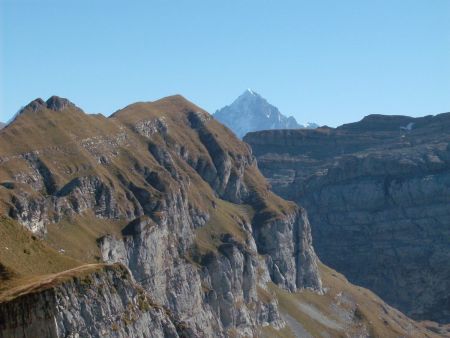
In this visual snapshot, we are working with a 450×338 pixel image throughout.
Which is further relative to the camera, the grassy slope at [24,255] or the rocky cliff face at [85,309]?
the grassy slope at [24,255]

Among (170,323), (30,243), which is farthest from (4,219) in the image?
(170,323)

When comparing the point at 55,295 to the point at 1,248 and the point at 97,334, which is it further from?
the point at 1,248

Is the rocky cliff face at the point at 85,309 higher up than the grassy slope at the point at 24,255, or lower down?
lower down

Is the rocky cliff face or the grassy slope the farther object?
the grassy slope

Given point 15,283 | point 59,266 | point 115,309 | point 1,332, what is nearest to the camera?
point 1,332

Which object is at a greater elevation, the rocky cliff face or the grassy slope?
the grassy slope

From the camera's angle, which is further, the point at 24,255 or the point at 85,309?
the point at 24,255

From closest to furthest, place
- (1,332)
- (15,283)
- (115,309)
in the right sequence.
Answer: (1,332) → (15,283) → (115,309)

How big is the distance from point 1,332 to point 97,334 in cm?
1842

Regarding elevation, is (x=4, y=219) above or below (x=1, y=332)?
above

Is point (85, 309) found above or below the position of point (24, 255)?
below

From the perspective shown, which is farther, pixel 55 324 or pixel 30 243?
pixel 30 243

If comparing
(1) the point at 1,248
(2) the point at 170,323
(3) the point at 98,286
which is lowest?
(2) the point at 170,323

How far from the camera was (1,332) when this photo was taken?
103625 mm
